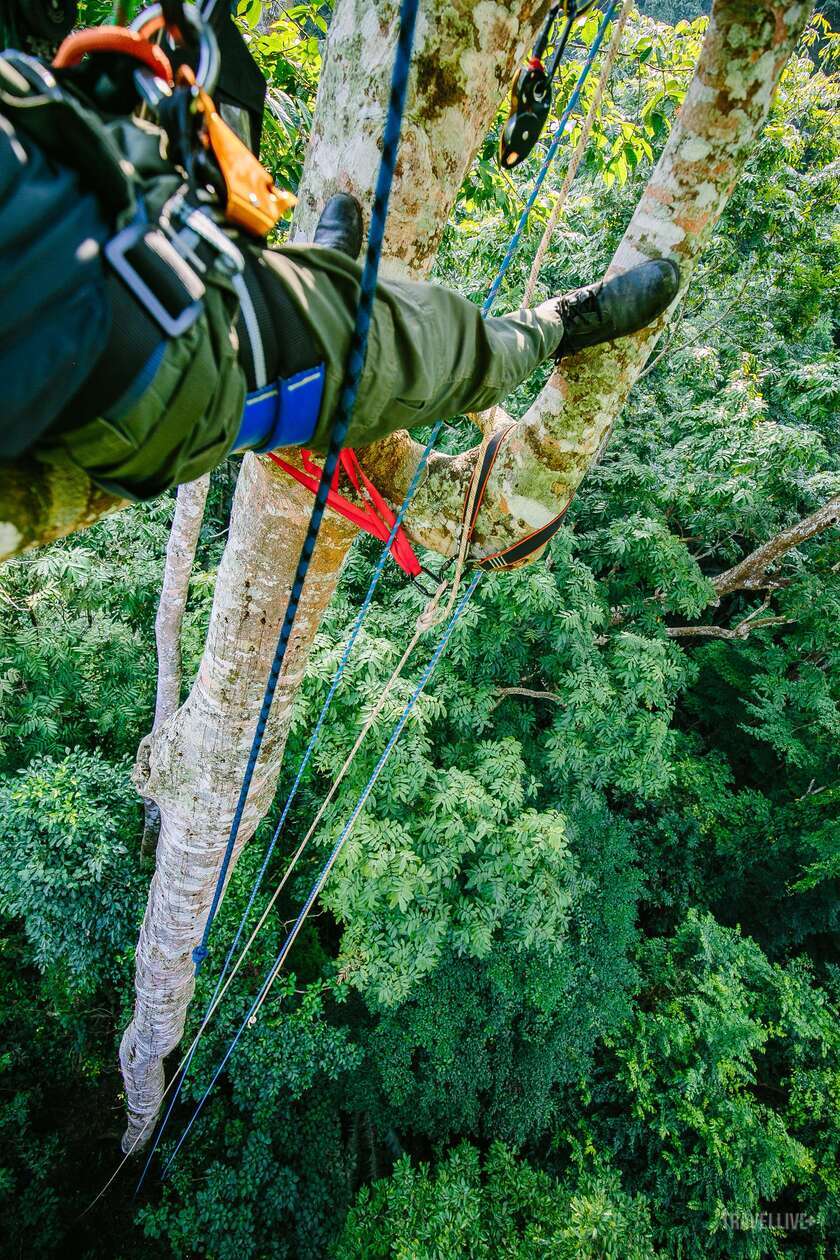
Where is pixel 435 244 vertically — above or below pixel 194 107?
below

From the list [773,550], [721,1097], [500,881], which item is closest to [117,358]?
[500,881]

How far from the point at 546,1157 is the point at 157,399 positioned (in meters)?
7.07

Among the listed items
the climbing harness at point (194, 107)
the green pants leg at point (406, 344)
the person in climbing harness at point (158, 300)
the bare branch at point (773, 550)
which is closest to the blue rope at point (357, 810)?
the green pants leg at point (406, 344)

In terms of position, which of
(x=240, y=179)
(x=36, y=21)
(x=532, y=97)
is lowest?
(x=240, y=179)

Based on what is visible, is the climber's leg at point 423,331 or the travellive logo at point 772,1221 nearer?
the climber's leg at point 423,331

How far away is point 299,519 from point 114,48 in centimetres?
95

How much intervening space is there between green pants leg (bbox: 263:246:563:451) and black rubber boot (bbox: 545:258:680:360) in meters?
0.10

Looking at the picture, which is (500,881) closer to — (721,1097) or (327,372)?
(327,372)

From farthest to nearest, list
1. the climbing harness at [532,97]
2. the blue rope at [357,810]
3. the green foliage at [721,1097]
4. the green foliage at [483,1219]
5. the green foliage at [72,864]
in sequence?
1. the green foliage at [721,1097]
2. the green foliage at [483,1219]
3. the green foliage at [72,864]
4. the blue rope at [357,810]
5. the climbing harness at [532,97]

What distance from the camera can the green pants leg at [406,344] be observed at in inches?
36.8

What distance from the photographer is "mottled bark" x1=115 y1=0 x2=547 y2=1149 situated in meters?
1.21

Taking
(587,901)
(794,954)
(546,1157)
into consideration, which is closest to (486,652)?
(587,901)

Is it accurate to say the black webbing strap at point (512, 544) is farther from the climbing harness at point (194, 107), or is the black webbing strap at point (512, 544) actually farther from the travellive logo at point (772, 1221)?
the travellive logo at point (772, 1221)

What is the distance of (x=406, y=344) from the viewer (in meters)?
1.05
